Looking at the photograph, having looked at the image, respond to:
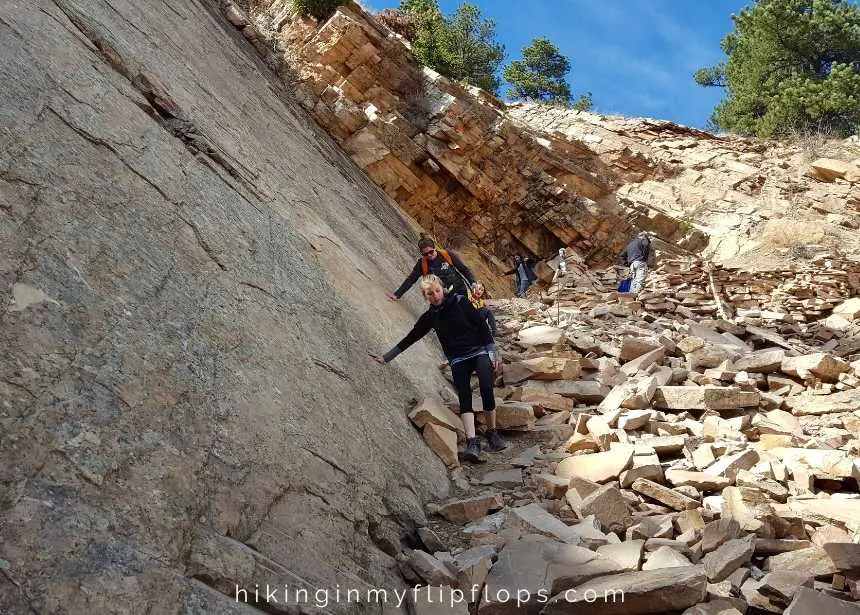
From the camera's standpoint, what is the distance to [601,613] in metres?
3.52

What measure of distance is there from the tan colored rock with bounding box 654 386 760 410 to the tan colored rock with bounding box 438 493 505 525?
2861mm

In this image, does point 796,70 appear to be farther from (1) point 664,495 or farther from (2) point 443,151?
(1) point 664,495

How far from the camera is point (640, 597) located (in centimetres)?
349

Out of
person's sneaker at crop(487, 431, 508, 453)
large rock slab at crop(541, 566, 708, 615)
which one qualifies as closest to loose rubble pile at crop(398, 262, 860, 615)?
large rock slab at crop(541, 566, 708, 615)

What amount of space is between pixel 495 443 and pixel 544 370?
1.75 metres

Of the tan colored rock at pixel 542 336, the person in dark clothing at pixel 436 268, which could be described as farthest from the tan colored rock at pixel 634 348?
the person in dark clothing at pixel 436 268

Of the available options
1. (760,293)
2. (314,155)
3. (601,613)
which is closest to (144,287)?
(601,613)

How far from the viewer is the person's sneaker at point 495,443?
6.30 meters

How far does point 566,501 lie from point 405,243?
783cm

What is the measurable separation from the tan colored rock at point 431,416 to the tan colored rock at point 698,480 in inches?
76.4

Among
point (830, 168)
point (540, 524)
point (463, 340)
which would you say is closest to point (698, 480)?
point (540, 524)

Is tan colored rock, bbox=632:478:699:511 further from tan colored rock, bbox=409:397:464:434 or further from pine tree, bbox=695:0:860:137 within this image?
pine tree, bbox=695:0:860:137

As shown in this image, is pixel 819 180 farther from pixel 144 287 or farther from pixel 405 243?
pixel 144 287

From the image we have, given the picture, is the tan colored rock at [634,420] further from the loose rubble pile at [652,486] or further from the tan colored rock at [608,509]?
the tan colored rock at [608,509]
